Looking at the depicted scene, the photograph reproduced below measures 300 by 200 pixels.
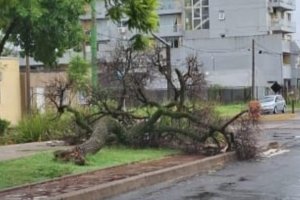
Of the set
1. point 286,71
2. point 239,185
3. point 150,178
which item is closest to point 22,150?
point 150,178

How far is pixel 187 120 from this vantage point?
18.7 meters

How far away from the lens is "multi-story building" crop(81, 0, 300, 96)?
81188 mm

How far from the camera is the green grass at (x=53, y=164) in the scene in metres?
13.0

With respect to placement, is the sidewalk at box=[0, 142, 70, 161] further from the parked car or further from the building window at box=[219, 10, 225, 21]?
the building window at box=[219, 10, 225, 21]

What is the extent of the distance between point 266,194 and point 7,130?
1676cm

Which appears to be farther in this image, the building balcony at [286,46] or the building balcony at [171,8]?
the building balcony at [171,8]

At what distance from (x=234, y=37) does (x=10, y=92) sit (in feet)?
170

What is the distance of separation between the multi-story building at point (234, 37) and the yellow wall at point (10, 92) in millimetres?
38690

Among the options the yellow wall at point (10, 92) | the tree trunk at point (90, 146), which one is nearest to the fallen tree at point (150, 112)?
the tree trunk at point (90, 146)

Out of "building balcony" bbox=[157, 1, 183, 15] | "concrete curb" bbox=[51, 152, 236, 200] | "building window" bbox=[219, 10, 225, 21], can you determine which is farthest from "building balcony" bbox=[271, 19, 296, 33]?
"concrete curb" bbox=[51, 152, 236, 200]

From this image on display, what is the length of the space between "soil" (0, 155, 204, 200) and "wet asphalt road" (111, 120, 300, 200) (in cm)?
74

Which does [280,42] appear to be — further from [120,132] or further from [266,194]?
[266,194]

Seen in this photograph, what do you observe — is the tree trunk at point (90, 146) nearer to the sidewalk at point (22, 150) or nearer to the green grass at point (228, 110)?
the sidewalk at point (22, 150)

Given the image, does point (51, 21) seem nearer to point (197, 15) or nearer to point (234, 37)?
point (234, 37)
